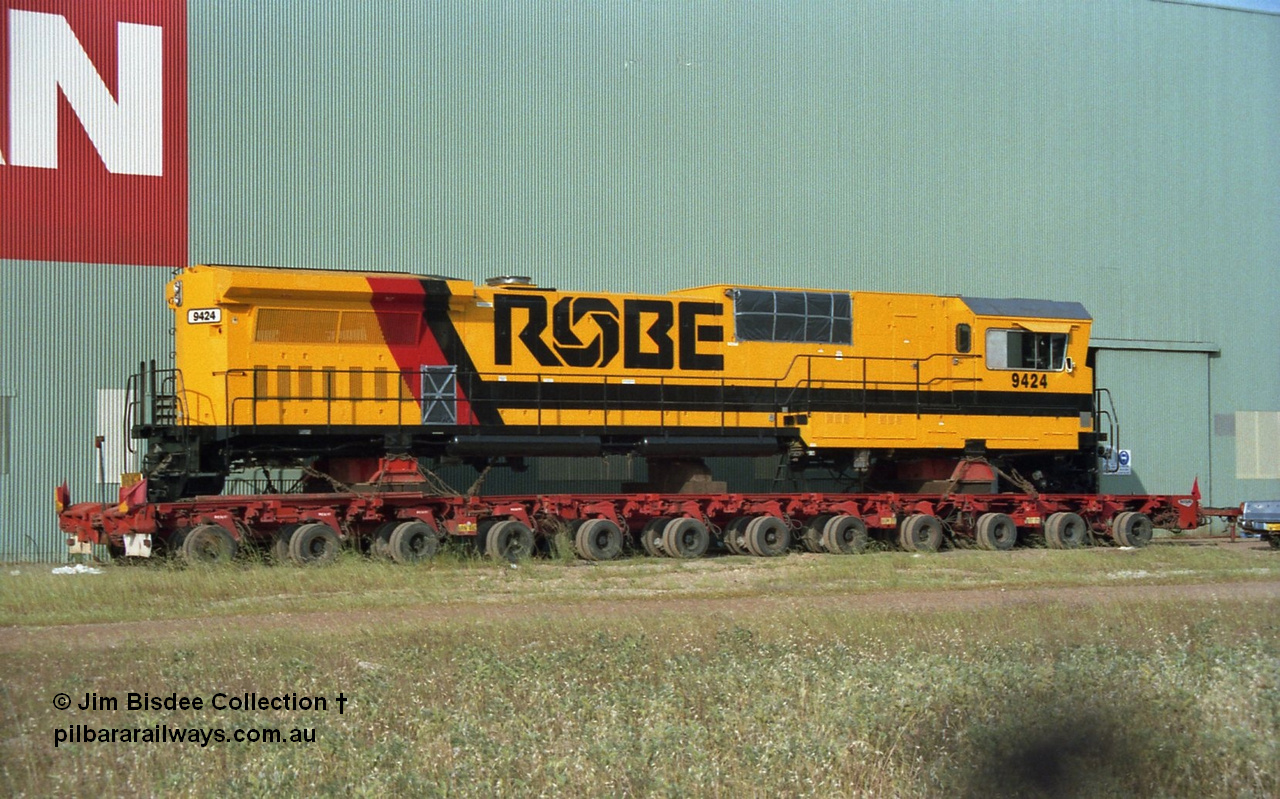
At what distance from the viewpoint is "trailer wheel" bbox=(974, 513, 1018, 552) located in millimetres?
25344

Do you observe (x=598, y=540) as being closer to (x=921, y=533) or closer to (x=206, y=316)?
(x=921, y=533)

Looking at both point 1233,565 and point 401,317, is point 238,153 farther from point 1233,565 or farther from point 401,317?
point 1233,565

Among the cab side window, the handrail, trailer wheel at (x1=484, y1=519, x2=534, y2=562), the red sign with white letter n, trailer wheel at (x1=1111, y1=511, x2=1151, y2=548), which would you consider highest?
the red sign with white letter n

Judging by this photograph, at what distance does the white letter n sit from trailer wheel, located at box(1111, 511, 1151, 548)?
66.2 ft

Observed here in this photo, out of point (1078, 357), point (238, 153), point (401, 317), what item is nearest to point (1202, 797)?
point (401, 317)

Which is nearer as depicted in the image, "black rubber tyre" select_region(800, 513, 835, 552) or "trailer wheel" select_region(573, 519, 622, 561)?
"trailer wheel" select_region(573, 519, 622, 561)

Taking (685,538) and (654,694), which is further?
(685,538)

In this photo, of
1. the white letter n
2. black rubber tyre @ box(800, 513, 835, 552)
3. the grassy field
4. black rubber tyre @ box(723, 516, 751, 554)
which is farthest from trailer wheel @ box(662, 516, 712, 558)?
the white letter n

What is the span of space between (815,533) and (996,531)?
3.85 meters

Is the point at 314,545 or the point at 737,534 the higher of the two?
the point at 314,545

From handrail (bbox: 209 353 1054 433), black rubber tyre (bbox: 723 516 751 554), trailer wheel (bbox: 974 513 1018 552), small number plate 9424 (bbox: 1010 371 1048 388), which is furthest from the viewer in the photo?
small number plate 9424 (bbox: 1010 371 1048 388)

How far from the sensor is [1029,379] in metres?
26.7

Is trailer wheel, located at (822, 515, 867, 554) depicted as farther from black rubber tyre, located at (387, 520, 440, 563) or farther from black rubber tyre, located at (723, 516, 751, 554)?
black rubber tyre, located at (387, 520, 440, 563)

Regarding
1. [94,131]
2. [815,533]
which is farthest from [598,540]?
[94,131]
